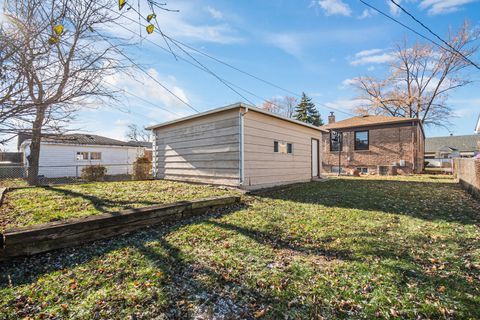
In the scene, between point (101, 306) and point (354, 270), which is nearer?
point (101, 306)

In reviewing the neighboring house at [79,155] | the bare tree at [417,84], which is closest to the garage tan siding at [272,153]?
the neighboring house at [79,155]

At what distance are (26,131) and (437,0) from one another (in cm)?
863

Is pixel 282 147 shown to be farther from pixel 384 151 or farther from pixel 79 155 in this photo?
pixel 79 155

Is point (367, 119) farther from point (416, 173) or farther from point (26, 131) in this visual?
point (26, 131)

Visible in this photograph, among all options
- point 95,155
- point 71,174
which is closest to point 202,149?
point 71,174

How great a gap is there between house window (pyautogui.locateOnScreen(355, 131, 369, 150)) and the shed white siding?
52.4 ft

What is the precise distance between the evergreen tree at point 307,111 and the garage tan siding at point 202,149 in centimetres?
2551

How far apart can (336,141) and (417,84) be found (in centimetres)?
1365

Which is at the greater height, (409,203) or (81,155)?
(81,155)

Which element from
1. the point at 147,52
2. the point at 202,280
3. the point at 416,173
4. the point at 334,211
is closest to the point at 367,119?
the point at 416,173

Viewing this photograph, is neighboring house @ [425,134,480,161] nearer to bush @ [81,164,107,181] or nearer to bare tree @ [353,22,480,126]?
bare tree @ [353,22,480,126]

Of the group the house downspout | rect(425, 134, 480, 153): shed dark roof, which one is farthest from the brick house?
rect(425, 134, 480, 153): shed dark roof

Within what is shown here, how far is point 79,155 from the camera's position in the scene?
1695 cm

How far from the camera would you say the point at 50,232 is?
2953 millimetres
